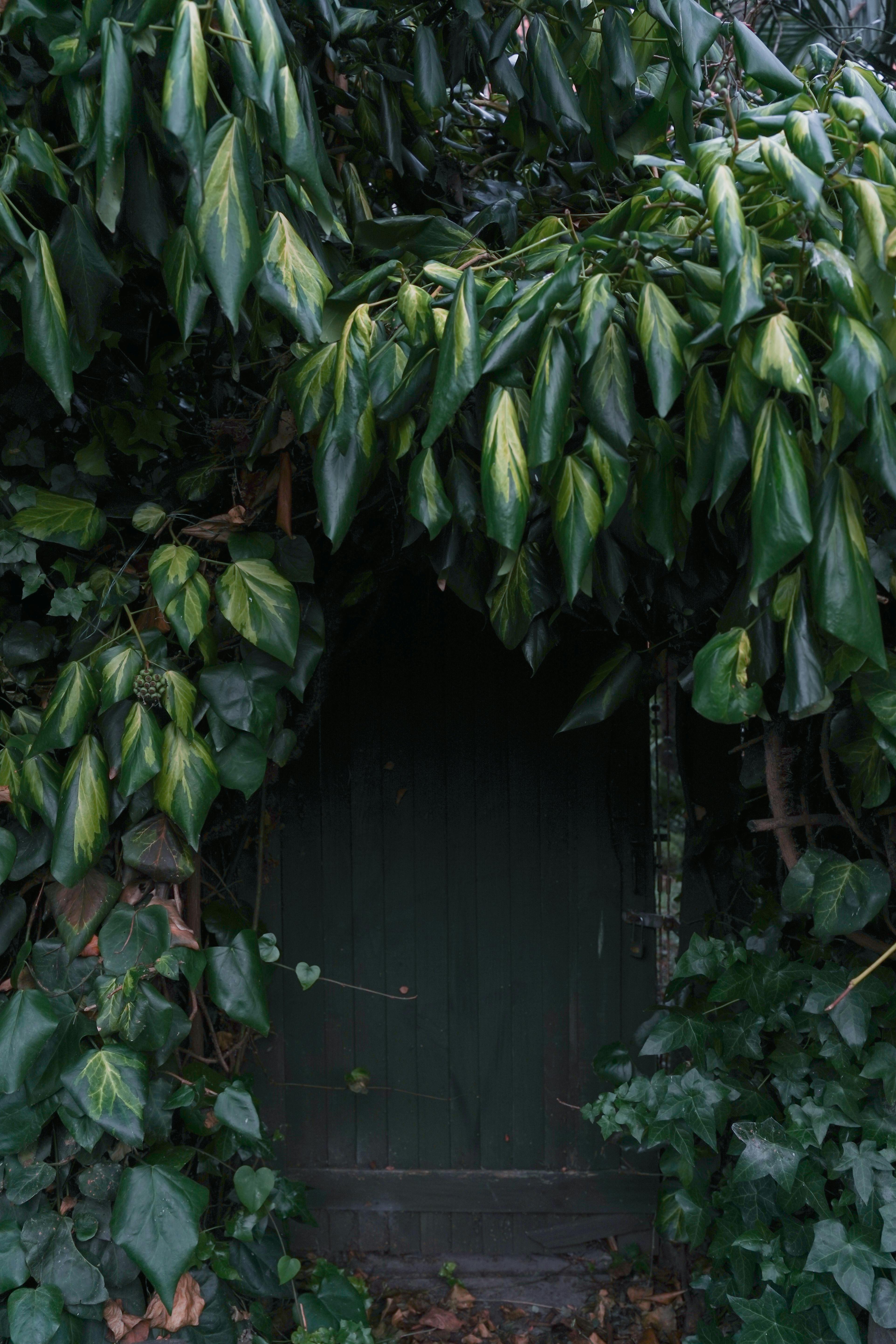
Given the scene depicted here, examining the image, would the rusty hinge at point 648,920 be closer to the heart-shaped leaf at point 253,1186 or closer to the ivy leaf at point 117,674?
the heart-shaped leaf at point 253,1186

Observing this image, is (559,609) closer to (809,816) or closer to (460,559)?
(460,559)

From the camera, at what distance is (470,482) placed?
146 cm

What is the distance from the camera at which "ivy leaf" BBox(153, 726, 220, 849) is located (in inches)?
63.7

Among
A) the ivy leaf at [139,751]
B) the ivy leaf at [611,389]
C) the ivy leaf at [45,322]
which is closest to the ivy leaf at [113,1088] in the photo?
the ivy leaf at [139,751]

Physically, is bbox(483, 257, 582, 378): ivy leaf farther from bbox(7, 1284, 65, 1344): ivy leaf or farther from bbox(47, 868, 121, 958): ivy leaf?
bbox(7, 1284, 65, 1344): ivy leaf

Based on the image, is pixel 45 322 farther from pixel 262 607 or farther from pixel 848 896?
pixel 848 896

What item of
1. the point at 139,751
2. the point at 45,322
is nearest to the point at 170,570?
the point at 139,751

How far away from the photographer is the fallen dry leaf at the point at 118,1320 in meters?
1.70

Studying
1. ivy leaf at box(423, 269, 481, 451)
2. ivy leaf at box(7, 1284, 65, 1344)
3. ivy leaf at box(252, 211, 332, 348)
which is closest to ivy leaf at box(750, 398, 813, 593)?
ivy leaf at box(423, 269, 481, 451)

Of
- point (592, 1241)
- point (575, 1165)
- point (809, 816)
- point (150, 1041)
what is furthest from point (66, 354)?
point (592, 1241)

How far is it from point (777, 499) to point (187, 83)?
0.80 metres

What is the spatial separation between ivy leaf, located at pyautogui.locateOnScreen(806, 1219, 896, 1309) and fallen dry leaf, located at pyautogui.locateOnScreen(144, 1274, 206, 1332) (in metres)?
1.11

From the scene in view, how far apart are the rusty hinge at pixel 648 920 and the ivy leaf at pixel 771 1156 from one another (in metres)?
0.80

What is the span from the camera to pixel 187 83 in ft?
3.40
